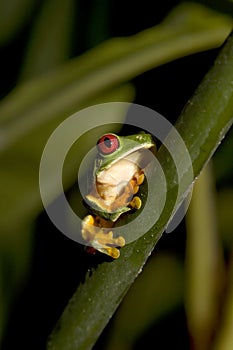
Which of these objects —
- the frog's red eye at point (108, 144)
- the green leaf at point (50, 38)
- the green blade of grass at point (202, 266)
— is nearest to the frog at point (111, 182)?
the frog's red eye at point (108, 144)

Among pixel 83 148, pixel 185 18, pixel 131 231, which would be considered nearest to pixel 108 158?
pixel 131 231

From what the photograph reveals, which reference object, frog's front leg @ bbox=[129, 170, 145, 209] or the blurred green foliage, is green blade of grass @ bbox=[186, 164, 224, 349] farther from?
frog's front leg @ bbox=[129, 170, 145, 209]

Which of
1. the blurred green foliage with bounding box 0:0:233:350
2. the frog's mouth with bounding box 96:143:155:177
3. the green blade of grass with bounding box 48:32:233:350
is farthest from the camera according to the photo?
the blurred green foliage with bounding box 0:0:233:350

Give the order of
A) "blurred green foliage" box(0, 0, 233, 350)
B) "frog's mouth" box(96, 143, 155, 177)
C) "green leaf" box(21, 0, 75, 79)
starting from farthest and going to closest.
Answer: "green leaf" box(21, 0, 75, 79), "blurred green foliage" box(0, 0, 233, 350), "frog's mouth" box(96, 143, 155, 177)

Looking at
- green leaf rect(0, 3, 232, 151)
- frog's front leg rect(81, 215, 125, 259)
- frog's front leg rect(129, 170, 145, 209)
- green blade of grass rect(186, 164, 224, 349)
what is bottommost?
green blade of grass rect(186, 164, 224, 349)

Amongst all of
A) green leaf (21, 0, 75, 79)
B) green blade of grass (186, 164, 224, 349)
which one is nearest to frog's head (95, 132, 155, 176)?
green blade of grass (186, 164, 224, 349)

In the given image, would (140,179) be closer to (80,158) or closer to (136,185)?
(136,185)

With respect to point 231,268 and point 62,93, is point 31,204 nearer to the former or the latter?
point 62,93
